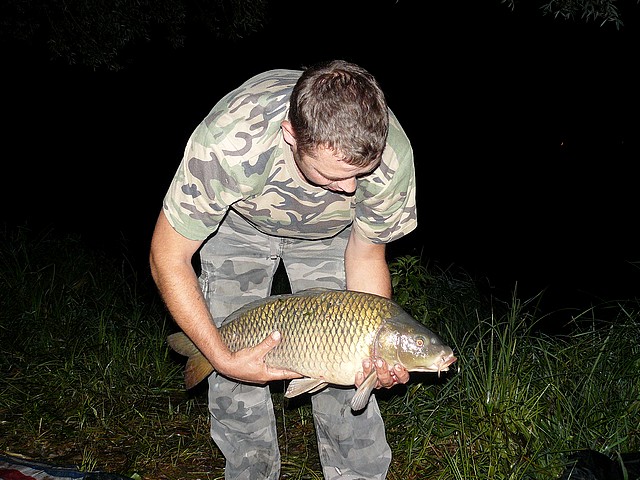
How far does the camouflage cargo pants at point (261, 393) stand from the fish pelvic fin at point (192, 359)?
0.54 ft

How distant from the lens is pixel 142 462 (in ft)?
11.6

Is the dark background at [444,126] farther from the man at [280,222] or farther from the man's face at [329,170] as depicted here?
the man's face at [329,170]

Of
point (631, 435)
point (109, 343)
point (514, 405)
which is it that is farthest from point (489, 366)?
point (109, 343)

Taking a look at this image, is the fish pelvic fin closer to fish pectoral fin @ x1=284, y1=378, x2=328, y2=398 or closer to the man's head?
fish pectoral fin @ x1=284, y1=378, x2=328, y2=398

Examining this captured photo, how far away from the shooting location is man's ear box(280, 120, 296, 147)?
2.24 metres

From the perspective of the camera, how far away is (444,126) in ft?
66.4

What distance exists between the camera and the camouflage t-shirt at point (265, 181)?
238 centimetres

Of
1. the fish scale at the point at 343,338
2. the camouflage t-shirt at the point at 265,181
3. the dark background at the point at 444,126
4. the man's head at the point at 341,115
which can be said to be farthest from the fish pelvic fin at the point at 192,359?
the dark background at the point at 444,126

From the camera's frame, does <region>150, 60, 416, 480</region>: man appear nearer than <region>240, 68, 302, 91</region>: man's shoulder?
Yes

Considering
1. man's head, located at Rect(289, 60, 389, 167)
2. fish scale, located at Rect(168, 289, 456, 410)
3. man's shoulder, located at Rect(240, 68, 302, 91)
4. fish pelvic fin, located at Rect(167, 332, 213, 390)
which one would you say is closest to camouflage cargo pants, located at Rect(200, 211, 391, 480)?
fish pelvic fin, located at Rect(167, 332, 213, 390)

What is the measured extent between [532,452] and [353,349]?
1.11 metres

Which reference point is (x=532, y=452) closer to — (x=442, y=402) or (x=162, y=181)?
(x=442, y=402)

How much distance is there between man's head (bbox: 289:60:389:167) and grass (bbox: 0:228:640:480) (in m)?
1.52

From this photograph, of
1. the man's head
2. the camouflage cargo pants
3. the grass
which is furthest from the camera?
the grass
